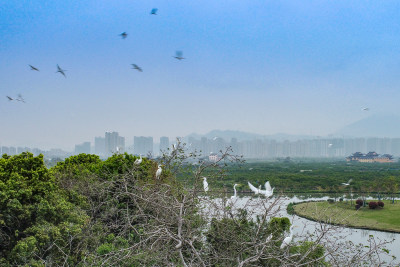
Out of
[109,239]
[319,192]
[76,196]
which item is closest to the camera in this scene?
[109,239]

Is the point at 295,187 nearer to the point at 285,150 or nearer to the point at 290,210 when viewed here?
the point at 290,210

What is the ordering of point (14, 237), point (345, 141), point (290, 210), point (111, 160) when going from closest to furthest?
point (14, 237) < point (111, 160) < point (290, 210) < point (345, 141)

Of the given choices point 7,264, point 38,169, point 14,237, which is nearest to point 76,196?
point 38,169

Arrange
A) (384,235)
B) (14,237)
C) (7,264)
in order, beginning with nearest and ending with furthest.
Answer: (7,264), (14,237), (384,235)

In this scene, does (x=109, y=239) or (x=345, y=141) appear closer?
(x=109, y=239)

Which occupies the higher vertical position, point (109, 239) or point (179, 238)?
point (179, 238)

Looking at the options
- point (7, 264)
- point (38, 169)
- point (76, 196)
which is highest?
point (38, 169)

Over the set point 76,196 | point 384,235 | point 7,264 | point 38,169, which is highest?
point 38,169

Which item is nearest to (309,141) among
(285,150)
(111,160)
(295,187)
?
(285,150)

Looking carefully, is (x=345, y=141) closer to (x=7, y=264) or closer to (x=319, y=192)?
(x=319, y=192)
